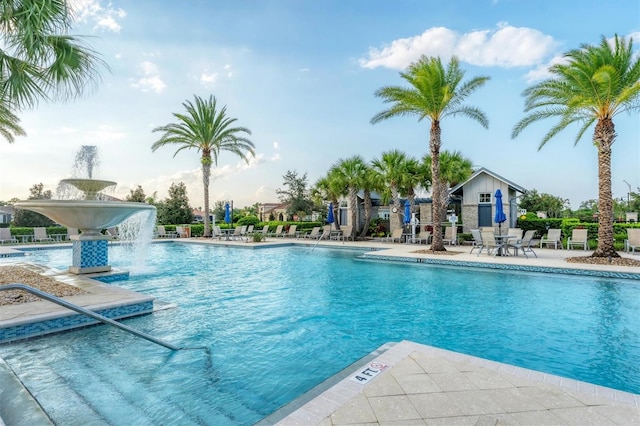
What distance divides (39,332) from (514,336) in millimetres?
7013

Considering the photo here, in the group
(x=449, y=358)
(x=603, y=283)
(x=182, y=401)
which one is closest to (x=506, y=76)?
(x=603, y=283)

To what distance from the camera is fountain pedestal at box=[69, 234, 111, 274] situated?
9.21 meters

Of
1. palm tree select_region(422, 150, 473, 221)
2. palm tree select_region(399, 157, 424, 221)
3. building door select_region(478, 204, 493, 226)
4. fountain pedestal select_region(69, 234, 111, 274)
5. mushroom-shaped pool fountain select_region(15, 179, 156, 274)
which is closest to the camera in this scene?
mushroom-shaped pool fountain select_region(15, 179, 156, 274)

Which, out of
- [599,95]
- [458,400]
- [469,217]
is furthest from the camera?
[469,217]

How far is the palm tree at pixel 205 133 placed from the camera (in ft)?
80.5

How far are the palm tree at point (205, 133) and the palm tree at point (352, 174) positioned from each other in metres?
8.16

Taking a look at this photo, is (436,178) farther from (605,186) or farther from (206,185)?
(206,185)

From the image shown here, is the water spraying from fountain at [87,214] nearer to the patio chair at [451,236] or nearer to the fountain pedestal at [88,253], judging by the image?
the fountain pedestal at [88,253]

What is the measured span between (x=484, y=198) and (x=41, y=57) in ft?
74.9

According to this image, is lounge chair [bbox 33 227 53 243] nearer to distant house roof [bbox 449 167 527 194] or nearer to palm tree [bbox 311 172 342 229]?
palm tree [bbox 311 172 342 229]

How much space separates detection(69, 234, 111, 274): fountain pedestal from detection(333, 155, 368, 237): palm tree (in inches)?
654

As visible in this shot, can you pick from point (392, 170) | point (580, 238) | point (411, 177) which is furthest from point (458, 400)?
point (411, 177)

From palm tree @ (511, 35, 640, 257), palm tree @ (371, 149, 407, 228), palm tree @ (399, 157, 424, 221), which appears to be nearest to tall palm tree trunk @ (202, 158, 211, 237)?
palm tree @ (371, 149, 407, 228)

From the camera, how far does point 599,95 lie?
11688 millimetres
